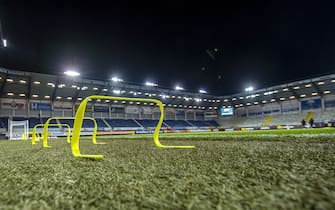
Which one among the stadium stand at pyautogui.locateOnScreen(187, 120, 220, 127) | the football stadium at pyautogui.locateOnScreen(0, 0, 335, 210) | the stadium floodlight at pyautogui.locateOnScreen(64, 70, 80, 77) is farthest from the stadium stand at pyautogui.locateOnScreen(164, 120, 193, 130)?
the stadium floodlight at pyautogui.locateOnScreen(64, 70, 80, 77)

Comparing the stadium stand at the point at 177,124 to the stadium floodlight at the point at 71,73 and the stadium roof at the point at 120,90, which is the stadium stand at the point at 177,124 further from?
the stadium floodlight at the point at 71,73

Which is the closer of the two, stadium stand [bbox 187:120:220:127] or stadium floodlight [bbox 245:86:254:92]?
stadium floodlight [bbox 245:86:254:92]

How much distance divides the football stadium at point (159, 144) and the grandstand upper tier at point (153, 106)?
0.53 ft

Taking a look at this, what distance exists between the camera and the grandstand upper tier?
72.0ft

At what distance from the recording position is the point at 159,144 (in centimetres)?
343

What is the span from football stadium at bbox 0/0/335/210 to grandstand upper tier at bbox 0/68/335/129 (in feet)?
0.53

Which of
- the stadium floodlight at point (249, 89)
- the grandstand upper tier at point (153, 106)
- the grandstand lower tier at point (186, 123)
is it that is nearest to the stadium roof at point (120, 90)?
the grandstand upper tier at point (153, 106)

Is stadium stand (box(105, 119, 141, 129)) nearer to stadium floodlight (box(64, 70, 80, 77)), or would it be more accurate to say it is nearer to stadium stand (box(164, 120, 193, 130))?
stadium stand (box(164, 120, 193, 130))

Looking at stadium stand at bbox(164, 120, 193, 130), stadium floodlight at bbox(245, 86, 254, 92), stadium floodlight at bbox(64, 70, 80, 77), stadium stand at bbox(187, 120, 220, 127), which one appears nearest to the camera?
stadium floodlight at bbox(64, 70, 80, 77)

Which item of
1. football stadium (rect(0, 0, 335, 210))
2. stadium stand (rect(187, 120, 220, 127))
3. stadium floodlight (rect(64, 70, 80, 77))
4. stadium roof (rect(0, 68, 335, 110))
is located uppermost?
stadium floodlight (rect(64, 70, 80, 77))

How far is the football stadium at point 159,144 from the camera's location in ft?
2.16

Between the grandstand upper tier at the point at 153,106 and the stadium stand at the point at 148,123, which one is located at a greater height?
the grandstand upper tier at the point at 153,106

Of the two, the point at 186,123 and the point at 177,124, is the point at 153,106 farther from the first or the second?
the point at 186,123

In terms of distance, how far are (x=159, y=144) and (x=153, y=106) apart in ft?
101
